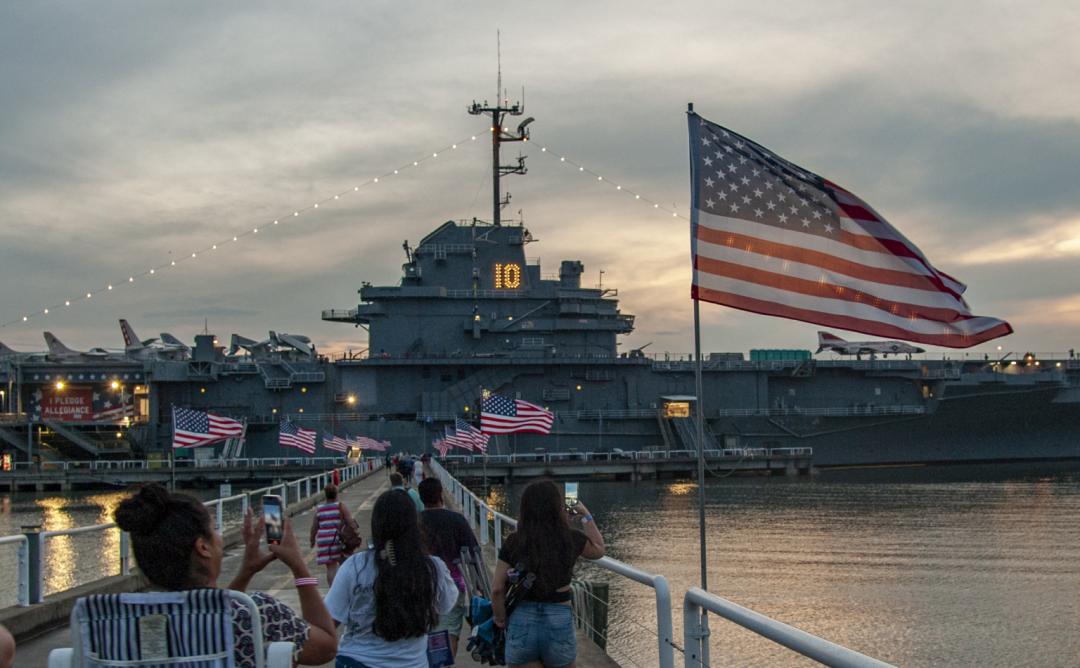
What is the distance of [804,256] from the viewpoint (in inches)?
352

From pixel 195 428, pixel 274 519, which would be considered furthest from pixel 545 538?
pixel 195 428

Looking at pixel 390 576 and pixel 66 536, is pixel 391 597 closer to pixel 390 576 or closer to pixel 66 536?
pixel 390 576

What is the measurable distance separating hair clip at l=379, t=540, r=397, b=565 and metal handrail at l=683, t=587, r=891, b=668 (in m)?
1.46

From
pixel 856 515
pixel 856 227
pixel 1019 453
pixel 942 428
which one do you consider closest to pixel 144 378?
pixel 856 515

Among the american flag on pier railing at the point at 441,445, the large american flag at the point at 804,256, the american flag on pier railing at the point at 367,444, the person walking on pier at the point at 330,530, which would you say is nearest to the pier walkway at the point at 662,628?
the person walking on pier at the point at 330,530

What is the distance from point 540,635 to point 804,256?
14.9 feet

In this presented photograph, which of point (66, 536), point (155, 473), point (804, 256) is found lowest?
point (66, 536)

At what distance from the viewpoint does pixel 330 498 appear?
10.6 metres

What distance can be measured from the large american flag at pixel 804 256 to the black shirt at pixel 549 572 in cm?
340

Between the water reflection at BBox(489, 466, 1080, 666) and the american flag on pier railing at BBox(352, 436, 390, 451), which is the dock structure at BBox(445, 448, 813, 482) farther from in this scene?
the water reflection at BBox(489, 466, 1080, 666)

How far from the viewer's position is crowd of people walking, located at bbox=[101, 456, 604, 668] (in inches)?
142

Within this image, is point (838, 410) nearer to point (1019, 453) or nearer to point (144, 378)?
point (1019, 453)

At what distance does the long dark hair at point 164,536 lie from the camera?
357 centimetres

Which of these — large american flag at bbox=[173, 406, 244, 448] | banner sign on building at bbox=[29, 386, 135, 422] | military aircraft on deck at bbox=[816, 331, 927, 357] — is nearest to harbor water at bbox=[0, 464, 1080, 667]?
large american flag at bbox=[173, 406, 244, 448]
